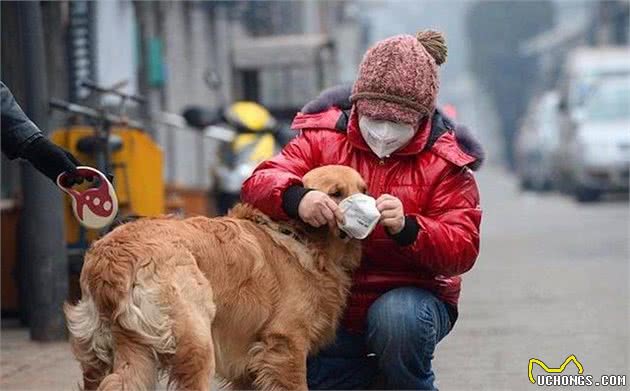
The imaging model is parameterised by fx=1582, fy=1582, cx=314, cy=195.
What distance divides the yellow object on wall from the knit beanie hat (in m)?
4.19

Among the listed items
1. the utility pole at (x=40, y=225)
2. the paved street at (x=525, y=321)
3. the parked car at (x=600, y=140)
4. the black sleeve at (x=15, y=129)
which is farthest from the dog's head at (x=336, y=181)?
the parked car at (x=600, y=140)

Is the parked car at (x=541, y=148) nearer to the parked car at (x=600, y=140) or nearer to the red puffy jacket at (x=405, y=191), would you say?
the parked car at (x=600, y=140)

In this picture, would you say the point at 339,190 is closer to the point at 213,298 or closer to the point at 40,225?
the point at 213,298

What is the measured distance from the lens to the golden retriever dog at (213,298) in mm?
A: 4602

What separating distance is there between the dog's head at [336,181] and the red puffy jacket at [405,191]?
65 mm

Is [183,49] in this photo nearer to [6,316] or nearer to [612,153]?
[612,153]

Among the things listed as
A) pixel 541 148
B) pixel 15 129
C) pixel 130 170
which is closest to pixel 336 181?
pixel 15 129

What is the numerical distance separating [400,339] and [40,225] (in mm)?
3998

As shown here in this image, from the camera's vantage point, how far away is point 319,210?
5.02 m

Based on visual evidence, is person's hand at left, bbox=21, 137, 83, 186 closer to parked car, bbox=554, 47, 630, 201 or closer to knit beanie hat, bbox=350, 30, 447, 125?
knit beanie hat, bbox=350, 30, 447, 125

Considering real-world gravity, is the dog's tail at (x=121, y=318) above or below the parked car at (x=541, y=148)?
above

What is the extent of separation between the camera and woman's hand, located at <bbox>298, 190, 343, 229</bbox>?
Answer: 5020 mm

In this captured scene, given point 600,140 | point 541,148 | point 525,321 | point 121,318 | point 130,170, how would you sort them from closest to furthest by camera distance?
point 121,318, point 130,170, point 525,321, point 600,140, point 541,148

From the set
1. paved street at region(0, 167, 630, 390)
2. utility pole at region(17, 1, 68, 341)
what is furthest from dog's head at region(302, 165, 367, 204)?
utility pole at region(17, 1, 68, 341)
